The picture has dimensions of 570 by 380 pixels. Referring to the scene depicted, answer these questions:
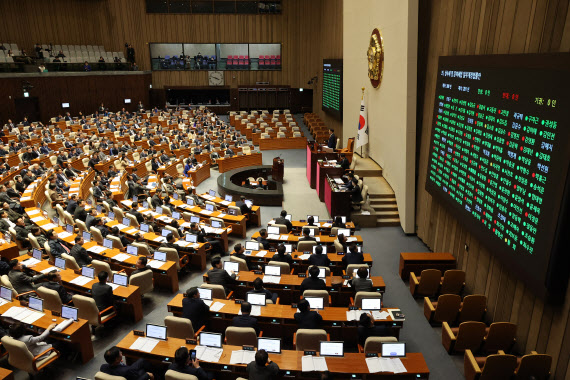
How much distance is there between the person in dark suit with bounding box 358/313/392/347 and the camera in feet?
19.2

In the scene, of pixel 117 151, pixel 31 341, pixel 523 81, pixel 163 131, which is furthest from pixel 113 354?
pixel 163 131

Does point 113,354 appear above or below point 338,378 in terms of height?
above

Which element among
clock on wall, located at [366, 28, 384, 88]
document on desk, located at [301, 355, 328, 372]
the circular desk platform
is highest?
clock on wall, located at [366, 28, 384, 88]

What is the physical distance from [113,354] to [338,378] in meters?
2.82

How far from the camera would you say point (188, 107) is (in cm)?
3256

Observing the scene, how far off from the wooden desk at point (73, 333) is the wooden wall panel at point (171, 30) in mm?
23235

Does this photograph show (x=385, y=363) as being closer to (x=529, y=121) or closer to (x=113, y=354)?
(x=113, y=354)

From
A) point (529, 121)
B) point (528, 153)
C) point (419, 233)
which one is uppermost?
point (529, 121)

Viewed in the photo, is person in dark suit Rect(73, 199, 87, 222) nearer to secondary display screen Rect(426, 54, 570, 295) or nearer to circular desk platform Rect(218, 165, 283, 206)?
circular desk platform Rect(218, 165, 283, 206)

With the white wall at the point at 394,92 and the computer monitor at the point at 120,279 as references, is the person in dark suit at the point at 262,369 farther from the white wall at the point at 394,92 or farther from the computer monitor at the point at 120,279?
the white wall at the point at 394,92

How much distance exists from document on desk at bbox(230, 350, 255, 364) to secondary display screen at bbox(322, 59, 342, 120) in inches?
666

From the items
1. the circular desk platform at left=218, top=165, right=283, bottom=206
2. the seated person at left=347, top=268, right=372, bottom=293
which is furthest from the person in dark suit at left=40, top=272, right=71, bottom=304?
the circular desk platform at left=218, top=165, right=283, bottom=206

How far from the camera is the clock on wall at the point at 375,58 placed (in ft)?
44.8

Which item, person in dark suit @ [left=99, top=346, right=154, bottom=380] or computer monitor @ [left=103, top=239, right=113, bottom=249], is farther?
computer monitor @ [left=103, top=239, right=113, bottom=249]
